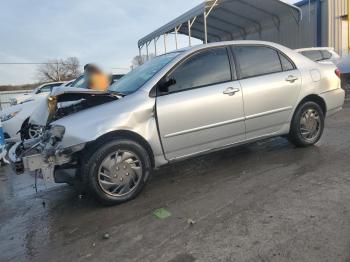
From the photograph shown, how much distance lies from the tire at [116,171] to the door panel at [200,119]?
0.39 metres

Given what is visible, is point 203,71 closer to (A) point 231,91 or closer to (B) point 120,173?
(A) point 231,91

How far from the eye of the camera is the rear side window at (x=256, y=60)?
5.25m

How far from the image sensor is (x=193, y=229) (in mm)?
3502

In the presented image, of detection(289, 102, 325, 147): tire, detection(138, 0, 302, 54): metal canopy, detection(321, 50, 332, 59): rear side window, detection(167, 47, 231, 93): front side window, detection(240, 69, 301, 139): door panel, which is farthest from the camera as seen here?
detection(138, 0, 302, 54): metal canopy

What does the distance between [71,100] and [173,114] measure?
1216 millimetres

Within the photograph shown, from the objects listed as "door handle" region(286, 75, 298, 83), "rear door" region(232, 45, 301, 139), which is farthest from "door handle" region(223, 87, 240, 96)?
"door handle" region(286, 75, 298, 83)

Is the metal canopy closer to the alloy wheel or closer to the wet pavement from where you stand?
the wet pavement

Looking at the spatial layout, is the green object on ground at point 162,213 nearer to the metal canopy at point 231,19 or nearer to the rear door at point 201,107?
the rear door at point 201,107

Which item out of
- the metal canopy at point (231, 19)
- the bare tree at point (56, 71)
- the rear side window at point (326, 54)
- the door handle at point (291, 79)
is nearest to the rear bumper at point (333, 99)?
the door handle at point (291, 79)

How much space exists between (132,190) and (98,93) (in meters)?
1.18

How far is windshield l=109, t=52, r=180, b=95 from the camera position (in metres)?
4.80

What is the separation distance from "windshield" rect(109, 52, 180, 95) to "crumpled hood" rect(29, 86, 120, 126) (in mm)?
343

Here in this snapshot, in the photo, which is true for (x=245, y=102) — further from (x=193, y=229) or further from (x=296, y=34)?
(x=296, y=34)

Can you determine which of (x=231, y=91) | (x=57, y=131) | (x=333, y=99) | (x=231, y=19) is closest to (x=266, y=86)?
(x=231, y=91)
